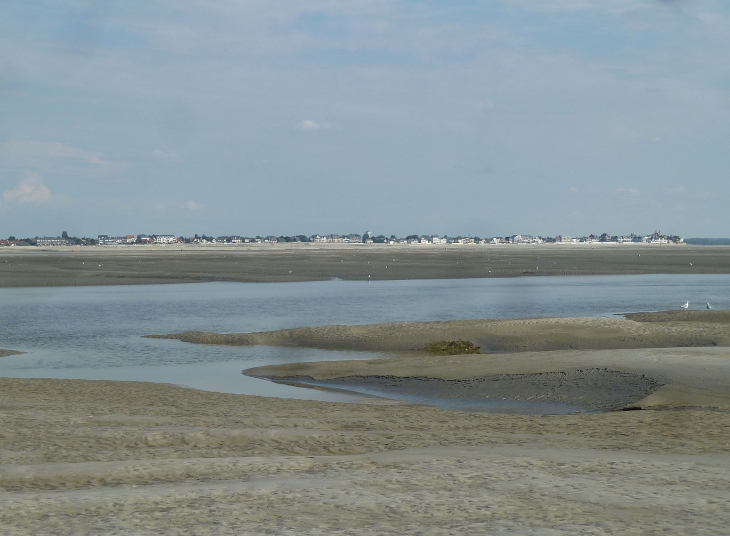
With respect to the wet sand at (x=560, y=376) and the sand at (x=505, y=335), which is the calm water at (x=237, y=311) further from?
the wet sand at (x=560, y=376)

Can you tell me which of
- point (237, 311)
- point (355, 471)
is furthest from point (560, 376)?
point (237, 311)

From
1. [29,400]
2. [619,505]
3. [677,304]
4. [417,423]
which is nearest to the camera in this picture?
[619,505]

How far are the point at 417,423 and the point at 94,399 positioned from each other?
25.3ft

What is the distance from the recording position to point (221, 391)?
2150 cm

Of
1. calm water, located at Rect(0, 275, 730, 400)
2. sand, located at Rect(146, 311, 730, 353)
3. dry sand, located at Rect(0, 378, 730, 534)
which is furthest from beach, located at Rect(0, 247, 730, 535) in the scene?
sand, located at Rect(146, 311, 730, 353)

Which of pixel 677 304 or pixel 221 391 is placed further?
pixel 677 304

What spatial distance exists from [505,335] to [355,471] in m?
20.5

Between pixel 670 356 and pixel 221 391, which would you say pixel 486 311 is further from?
pixel 221 391

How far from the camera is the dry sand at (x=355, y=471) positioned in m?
8.76

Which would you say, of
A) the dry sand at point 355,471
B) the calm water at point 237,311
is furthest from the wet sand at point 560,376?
the dry sand at point 355,471

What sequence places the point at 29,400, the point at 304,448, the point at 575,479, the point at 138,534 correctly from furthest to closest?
the point at 29,400 < the point at 304,448 < the point at 575,479 < the point at 138,534

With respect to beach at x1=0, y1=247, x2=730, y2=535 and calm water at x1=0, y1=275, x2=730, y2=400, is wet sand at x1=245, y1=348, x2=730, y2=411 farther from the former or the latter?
calm water at x1=0, y1=275, x2=730, y2=400

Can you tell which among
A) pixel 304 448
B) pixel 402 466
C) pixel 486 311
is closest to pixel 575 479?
A: pixel 402 466

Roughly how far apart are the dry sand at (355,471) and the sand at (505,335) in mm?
13070
